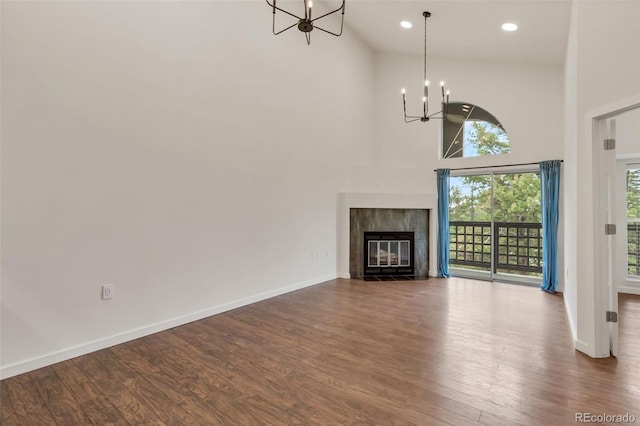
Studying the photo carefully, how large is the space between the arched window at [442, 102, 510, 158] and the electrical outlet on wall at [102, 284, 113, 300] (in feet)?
18.9

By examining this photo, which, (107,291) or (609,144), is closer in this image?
(609,144)

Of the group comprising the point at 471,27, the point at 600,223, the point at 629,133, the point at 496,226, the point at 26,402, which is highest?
the point at 471,27

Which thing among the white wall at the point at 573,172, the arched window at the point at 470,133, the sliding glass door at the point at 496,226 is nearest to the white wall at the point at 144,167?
the arched window at the point at 470,133

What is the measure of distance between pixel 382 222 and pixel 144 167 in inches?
166

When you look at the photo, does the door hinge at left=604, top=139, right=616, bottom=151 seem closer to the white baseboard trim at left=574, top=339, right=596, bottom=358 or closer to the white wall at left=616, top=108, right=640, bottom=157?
the white baseboard trim at left=574, top=339, right=596, bottom=358

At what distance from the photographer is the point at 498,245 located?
5.86 meters

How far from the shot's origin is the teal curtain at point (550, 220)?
503 centimetres

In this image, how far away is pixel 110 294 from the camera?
2898 millimetres

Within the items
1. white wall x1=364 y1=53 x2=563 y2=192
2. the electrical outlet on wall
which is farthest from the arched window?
the electrical outlet on wall

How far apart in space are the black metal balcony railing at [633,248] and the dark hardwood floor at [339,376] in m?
2.12

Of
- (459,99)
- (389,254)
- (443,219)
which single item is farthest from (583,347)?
(459,99)

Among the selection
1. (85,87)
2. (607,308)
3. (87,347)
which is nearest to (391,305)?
(607,308)

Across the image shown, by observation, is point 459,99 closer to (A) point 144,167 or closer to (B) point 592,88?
(B) point 592,88

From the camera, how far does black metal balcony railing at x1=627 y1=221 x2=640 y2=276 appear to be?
5.07 meters
